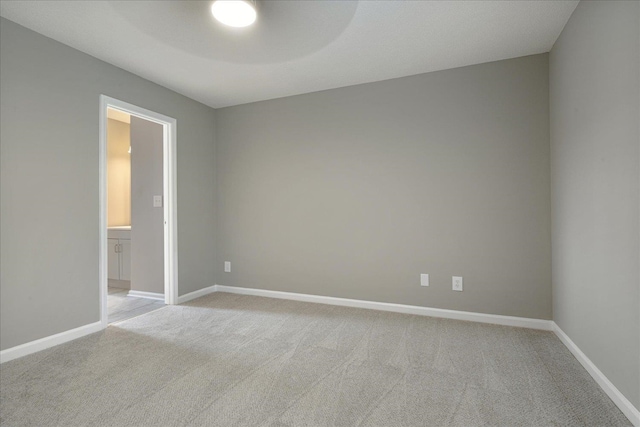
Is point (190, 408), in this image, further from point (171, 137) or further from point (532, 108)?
point (532, 108)

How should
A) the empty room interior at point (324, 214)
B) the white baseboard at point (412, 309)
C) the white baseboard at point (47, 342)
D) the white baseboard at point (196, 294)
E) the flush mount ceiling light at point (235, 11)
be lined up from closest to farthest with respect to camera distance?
the empty room interior at point (324, 214) → the flush mount ceiling light at point (235, 11) → the white baseboard at point (47, 342) → the white baseboard at point (412, 309) → the white baseboard at point (196, 294)

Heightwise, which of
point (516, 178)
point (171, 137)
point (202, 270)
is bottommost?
point (202, 270)

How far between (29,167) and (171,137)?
56.0 inches

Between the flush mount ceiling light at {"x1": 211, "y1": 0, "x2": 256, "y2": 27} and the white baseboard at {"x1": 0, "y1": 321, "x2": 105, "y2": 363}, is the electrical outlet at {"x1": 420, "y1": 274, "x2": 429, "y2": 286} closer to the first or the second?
the flush mount ceiling light at {"x1": 211, "y1": 0, "x2": 256, "y2": 27}

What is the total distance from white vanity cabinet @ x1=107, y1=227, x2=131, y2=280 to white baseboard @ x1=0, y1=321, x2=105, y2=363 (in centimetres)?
155

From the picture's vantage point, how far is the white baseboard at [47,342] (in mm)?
2211

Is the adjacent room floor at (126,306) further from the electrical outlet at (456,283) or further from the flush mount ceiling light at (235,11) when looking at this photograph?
the electrical outlet at (456,283)

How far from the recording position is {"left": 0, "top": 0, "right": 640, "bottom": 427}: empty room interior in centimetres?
173

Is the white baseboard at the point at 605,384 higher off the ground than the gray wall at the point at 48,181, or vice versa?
the gray wall at the point at 48,181

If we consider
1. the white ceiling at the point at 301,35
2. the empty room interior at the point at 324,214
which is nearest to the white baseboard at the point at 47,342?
the empty room interior at the point at 324,214

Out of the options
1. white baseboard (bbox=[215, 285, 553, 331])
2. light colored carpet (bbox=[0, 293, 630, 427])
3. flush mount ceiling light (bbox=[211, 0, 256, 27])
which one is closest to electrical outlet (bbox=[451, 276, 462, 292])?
white baseboard (bbox=[215, 285, 553, 331])

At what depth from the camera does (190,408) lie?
1.67 meters

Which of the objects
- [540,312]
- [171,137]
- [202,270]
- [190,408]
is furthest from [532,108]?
[202,270]

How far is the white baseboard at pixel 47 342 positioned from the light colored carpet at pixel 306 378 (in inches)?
2.8
